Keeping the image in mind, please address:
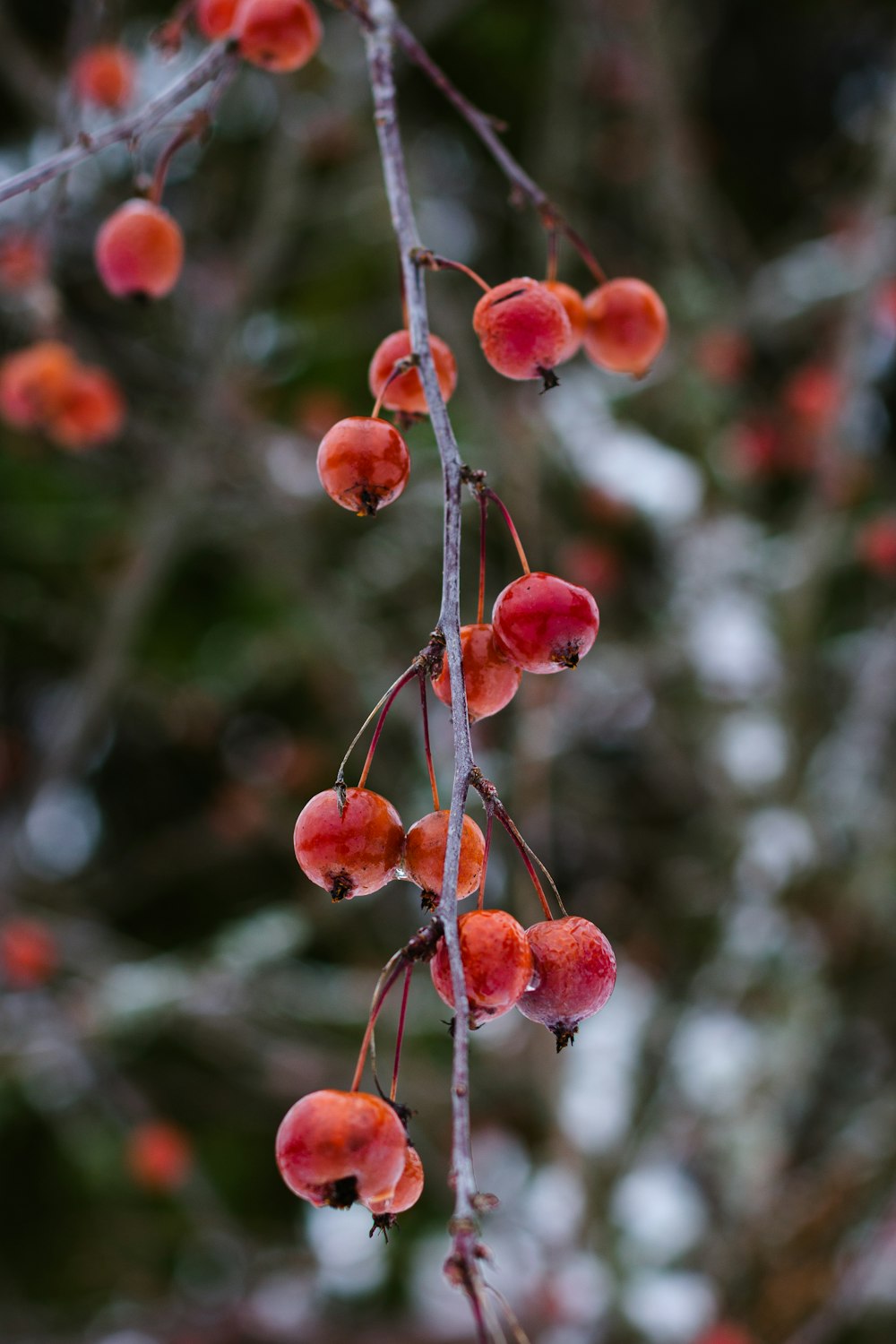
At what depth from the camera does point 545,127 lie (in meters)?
5.73

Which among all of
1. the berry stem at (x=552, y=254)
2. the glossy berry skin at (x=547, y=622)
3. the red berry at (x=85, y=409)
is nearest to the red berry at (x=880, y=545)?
the red berry at (x=85, y=409)

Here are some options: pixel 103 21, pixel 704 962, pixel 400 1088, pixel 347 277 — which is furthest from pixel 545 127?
pixel 400 1088

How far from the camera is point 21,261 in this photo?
2641 millimetres

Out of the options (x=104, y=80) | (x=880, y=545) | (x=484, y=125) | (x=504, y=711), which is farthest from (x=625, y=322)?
(x=504, y=711)

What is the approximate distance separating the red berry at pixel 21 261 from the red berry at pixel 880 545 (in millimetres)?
3698

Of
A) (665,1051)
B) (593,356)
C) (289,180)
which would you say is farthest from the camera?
(289,180)

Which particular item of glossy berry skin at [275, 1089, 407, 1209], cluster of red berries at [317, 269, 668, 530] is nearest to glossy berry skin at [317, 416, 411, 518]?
cluster of red berries at [317, 269, 668, 530]

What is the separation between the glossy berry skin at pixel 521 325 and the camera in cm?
128

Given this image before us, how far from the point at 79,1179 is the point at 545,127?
21.8 feet

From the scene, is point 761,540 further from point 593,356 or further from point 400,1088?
point 593,356

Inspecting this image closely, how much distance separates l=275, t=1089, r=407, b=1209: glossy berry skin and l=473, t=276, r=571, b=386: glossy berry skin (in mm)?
854

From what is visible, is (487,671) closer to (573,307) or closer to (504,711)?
(573,307)

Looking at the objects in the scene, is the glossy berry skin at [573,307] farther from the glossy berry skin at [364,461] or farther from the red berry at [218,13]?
the red berry at [218,13]

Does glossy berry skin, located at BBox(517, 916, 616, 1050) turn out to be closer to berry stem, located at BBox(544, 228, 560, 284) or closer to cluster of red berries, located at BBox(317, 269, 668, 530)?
cluster of red berries, located at BBox(317, 269, 668, 530)
